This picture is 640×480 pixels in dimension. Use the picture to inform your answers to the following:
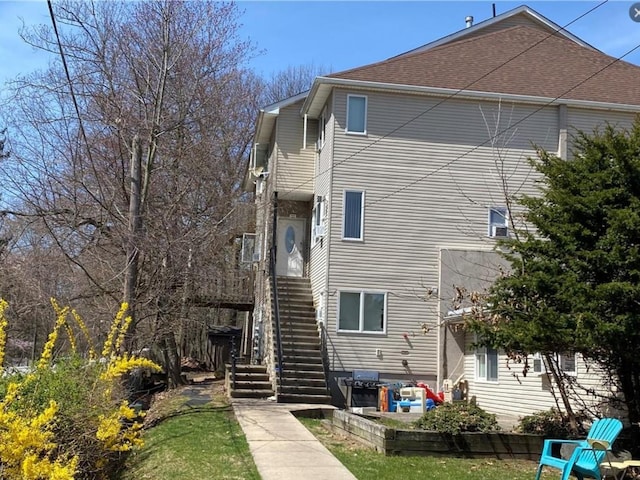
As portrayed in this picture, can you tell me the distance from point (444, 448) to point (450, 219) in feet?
35.3

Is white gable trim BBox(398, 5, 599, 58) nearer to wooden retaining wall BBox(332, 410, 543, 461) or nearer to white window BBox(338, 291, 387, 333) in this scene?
white window BBox(338, 291, 387, 333)

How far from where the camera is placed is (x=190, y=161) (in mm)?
21844

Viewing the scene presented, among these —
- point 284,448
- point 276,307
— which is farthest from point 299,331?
point 284,448

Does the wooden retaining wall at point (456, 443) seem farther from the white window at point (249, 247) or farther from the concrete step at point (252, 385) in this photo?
the white window at point (249, 247)

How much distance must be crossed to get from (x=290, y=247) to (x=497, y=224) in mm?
7029

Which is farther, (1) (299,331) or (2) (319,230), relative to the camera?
(2) (319,230)

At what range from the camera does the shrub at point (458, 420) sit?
9.90 meters

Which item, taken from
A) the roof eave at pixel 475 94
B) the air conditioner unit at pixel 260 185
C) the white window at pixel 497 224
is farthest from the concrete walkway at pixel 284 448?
the air conditioner unit at pixel 260 185

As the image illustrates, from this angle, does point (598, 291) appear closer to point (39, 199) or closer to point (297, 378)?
point (297, 378)

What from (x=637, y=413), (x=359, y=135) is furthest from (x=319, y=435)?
(x=359, y=135)

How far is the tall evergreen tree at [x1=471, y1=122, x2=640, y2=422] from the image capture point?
29.1ft

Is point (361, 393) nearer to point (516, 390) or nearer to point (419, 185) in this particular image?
point (516, 390)

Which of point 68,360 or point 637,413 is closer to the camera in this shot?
point 637,413

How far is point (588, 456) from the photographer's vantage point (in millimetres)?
7836
